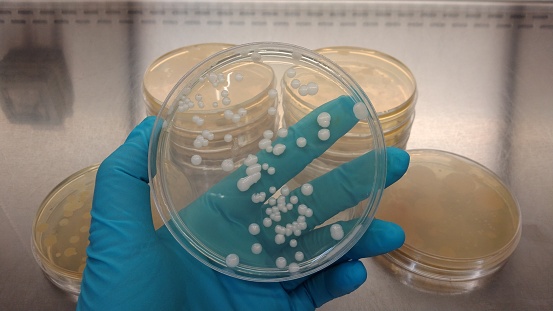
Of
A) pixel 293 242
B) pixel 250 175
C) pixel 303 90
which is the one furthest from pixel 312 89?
pixel 293 242

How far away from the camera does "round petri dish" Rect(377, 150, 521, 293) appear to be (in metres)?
1.32

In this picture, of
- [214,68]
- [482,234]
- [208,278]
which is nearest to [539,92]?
[482,234]

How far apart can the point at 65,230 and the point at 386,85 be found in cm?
95

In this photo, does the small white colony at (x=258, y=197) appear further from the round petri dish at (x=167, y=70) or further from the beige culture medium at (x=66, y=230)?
the round petri dish at (x=167, y=70)

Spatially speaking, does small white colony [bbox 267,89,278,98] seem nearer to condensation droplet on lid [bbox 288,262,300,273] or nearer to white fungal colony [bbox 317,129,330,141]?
white fungal colony [bbox 317,129,330,141]

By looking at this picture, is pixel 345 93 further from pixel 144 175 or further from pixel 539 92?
pixel 539 92

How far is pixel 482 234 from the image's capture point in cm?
138

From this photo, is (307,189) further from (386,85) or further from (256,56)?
(386,85)

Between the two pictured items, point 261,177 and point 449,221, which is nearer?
point 261,177

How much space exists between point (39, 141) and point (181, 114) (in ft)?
2.09

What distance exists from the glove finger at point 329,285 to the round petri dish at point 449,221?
219mm

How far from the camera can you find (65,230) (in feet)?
4.58

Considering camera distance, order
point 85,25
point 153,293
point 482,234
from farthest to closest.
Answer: point 85,25 → point 482,234 → point 153,293

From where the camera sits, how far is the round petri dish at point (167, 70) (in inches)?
60.1
